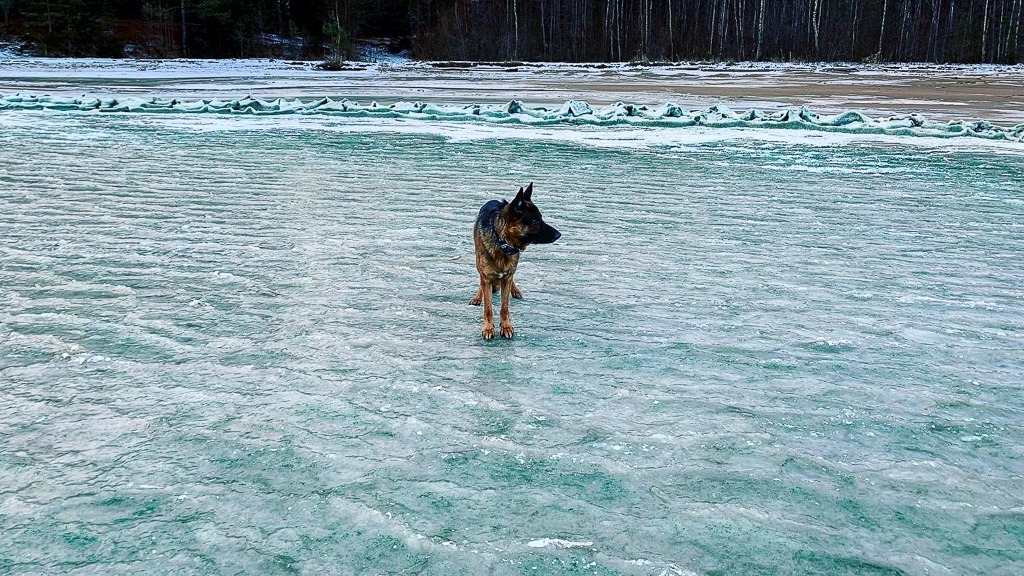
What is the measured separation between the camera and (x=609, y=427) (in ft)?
8.64

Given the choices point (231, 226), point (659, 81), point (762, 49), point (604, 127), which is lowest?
point (231, 226)

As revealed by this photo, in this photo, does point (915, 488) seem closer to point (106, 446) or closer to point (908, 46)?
point (106, 446)

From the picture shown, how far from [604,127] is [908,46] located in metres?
32.0

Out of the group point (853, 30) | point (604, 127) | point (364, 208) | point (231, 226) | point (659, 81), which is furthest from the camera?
point (853, 30)

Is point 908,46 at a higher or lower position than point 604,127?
higher

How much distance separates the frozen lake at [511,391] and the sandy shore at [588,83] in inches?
411

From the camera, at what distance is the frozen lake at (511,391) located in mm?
2047

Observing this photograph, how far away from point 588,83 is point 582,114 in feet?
36.8

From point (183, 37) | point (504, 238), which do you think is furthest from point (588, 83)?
point (183, 37)

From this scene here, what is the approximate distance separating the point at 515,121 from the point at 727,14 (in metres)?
31.5

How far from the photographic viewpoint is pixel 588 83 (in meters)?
23.8

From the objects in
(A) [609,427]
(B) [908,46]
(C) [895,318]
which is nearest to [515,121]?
(C) [895,318]

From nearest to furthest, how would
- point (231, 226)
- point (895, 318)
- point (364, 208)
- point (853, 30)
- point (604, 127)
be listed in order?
point (895, 318)
point (231, 226)
point (364, 208)
point (604, 127)
point (853, 30)

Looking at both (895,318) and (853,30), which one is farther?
(853,30)
